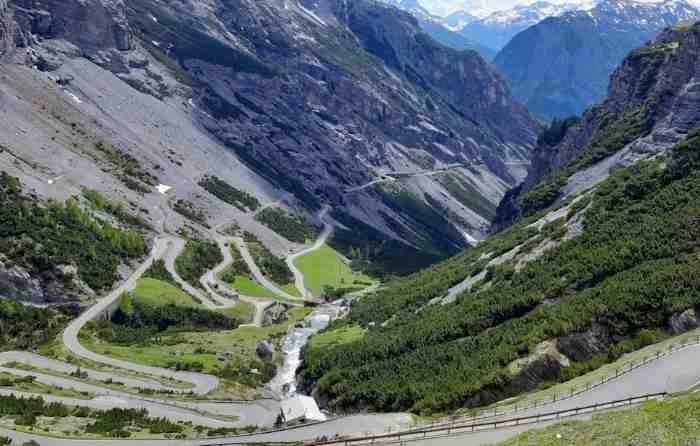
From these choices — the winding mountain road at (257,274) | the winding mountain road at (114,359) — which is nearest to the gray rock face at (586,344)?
the winding mountain road at (114,359)

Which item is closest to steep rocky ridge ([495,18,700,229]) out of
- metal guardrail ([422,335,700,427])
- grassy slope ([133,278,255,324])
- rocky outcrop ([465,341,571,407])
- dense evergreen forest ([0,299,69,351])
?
rocky outcrop ([465,341,571,407])

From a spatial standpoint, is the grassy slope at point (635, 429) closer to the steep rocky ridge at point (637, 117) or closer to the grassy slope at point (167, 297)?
the steep rocky ridge at point (637, 117)

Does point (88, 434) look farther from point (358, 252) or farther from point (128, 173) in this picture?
point (358, 252)

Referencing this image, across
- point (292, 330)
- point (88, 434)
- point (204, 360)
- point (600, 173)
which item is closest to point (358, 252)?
point (292, 330)

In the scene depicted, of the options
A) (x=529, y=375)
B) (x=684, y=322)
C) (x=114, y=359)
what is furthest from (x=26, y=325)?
(x=684, y=322)

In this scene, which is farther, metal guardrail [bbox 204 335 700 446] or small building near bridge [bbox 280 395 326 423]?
small building near bridge [bbox 280 395 326 423]

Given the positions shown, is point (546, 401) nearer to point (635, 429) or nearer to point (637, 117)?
point (635, 429)

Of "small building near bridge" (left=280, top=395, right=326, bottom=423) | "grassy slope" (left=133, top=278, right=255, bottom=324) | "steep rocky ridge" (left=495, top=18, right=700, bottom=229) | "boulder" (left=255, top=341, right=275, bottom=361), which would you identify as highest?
"steep rocky ridge" (left=495, top=18, right=700, bottom=229)

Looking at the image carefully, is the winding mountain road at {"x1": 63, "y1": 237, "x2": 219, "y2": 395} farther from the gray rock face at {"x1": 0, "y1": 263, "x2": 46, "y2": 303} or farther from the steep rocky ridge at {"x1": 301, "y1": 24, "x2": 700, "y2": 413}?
the steep rocky ridge at {"x1": 301, "y1": 24, "x2": 700, "y2": 413}
